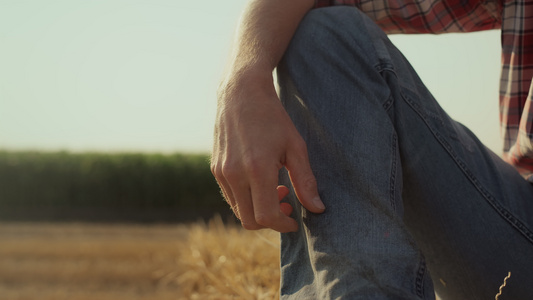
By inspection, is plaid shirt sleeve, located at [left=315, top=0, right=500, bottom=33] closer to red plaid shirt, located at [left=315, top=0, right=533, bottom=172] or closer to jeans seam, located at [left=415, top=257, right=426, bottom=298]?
red plaid shirt, located at [left=315, top=0, right=533, bottom=172]

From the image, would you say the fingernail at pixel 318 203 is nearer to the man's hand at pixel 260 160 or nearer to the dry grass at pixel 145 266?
the man's hand at pixel 260 160

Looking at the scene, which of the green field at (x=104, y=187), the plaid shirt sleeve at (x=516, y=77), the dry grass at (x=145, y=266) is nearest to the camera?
the plaid shirt sleeve at (x=516, y=77)

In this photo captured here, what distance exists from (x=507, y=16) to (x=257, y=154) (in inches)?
29.5

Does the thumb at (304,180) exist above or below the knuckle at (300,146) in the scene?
below

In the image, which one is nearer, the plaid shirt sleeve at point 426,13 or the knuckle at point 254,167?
the knuckle at point 254,167

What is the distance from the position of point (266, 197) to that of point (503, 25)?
76 cm

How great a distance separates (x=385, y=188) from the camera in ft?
2.41

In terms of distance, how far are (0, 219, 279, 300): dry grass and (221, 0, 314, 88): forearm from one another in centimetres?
77

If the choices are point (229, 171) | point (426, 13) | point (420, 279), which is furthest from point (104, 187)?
point (420, 279)

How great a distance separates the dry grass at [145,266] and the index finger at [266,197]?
0.75m

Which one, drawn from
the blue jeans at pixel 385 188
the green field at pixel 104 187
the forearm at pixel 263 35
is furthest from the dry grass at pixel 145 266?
the green field at pixel 104 187

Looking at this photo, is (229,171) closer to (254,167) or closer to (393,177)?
(254,167)

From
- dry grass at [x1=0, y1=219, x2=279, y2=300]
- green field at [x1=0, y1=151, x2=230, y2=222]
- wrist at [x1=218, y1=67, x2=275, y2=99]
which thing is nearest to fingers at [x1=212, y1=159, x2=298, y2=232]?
wrist at [x1=218, y1=67, x2=275, y2=99]

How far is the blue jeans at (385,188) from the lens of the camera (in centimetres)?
69
